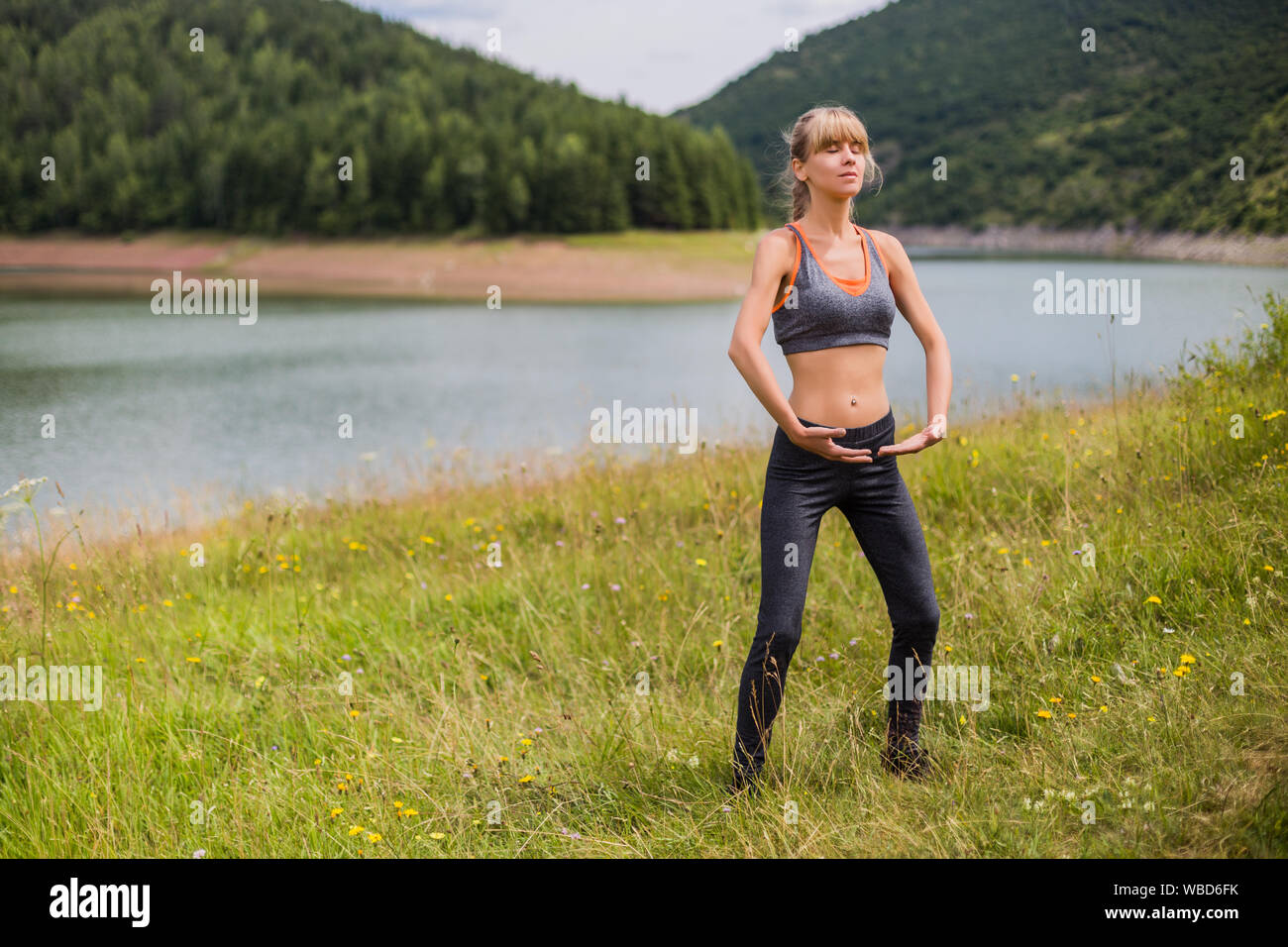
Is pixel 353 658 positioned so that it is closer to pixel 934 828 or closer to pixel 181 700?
pixel 181 700

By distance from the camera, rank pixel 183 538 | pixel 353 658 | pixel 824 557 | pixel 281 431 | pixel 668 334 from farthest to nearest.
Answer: pixel 668 334 → pixel 281 431 → pixel 183 538 → pixel 824 557 → pixel 353 658

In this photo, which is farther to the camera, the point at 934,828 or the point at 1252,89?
the point at 1252,89

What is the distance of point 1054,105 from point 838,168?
11669cm

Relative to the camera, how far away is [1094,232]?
74.4 metres

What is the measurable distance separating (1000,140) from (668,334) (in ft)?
283

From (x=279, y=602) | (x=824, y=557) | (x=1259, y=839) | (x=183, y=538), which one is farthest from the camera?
(x=183, y=538)

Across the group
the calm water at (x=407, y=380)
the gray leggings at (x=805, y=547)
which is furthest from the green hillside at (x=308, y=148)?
the gray leggings at (x=805, y=547)

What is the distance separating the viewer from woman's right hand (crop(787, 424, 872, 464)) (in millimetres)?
2855

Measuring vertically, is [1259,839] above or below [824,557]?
below

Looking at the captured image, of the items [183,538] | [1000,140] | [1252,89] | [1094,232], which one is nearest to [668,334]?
[1252,89]

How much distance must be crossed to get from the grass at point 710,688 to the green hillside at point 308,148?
65.4m

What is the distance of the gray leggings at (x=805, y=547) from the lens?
2.98 meters

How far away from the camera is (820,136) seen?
301 centimetres

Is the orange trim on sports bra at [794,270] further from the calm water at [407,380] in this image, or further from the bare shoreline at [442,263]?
the bare shoreline at [442,263]
